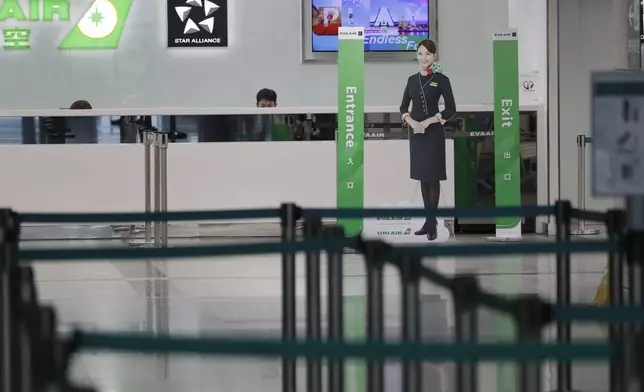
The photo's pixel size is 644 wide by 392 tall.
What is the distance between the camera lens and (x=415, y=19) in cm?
1550

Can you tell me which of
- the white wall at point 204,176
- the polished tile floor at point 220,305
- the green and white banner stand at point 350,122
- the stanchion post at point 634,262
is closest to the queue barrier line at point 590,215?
the stanchion post at point 634,262

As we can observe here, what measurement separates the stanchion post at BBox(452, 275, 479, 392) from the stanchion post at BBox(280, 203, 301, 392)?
162 centimetres

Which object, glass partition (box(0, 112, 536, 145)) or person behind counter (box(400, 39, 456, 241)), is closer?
person behind counter (box(400, 39, 456, 241))

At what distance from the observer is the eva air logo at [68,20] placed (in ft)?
49.9

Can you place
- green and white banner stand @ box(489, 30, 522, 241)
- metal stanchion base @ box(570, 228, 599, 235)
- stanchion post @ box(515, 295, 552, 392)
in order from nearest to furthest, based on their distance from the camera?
stanchion post @ box(515, 295, 552, 392), green and white banner stand @ box(489, 30, 522, 241), metal stanchion base @ box(570, 228, 599, 235)

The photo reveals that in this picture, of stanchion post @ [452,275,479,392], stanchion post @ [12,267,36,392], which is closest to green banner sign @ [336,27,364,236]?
stanchion post @ [12,267,36,392]

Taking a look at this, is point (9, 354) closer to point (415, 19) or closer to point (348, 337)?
point (348, 337)

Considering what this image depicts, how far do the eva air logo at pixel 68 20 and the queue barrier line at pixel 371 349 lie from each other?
13.6 m

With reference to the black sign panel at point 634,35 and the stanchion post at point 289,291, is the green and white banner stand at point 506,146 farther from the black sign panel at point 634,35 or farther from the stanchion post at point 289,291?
the stanchion post at point 289,291

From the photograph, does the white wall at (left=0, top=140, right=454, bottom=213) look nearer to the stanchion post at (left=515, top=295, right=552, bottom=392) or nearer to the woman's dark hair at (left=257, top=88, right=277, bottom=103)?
the woman's dark hair at (left=257, top=88, right=277, bottom=103)

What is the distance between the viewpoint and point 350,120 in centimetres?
1025

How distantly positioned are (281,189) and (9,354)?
9161 millimetres

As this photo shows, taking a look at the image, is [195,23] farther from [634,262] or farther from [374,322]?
[634,262]

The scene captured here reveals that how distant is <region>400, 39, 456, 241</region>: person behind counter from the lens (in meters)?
10.8
